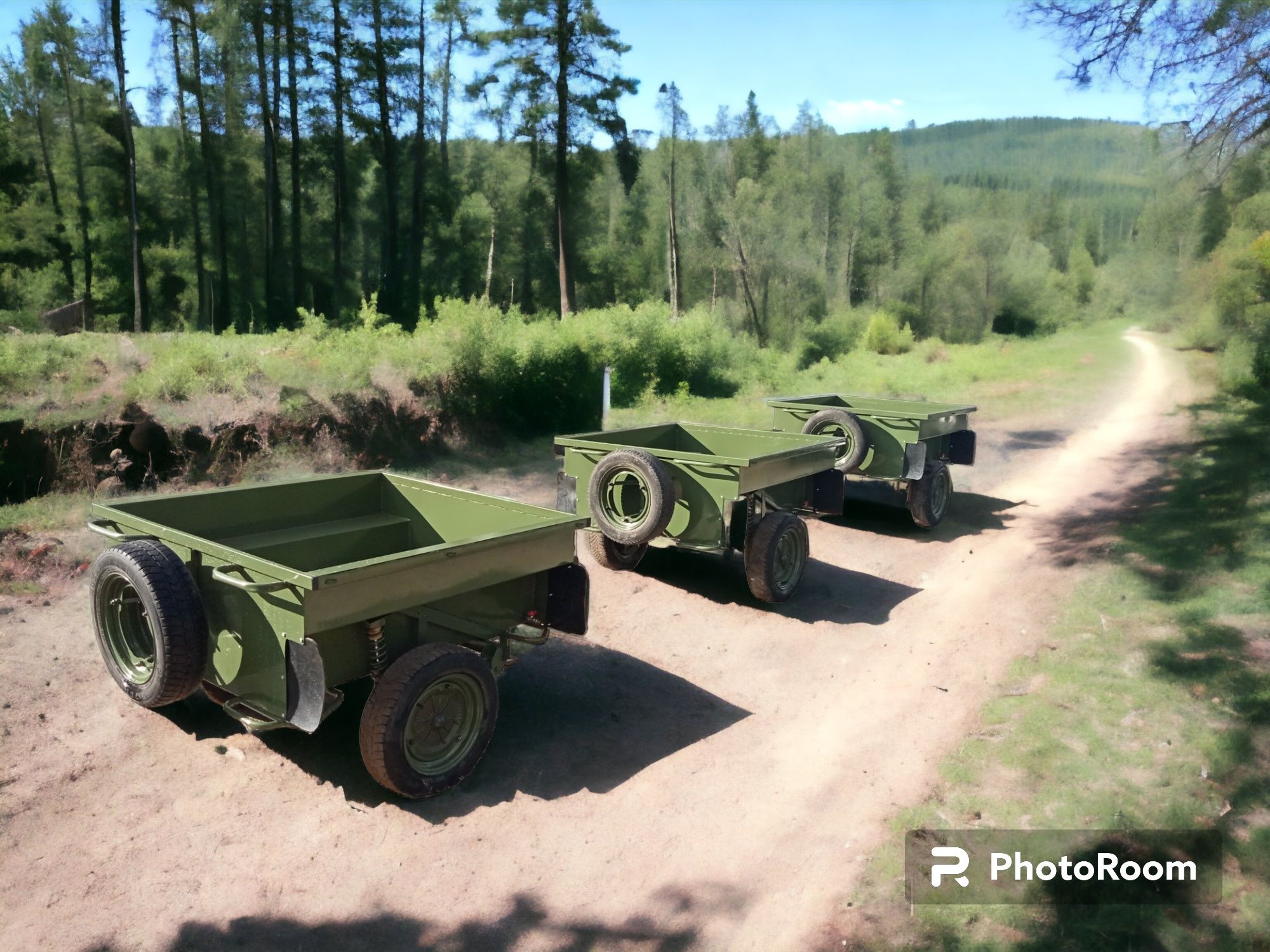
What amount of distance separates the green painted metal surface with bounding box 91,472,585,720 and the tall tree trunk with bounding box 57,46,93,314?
23.6 m

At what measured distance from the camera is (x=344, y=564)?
563 centimetres

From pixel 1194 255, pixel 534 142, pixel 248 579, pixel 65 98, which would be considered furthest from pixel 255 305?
pixel 1194 255

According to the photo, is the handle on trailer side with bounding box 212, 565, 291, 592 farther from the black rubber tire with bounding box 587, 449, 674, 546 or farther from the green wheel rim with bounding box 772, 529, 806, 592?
the green wheel rim with bounding box 772, 529, 806, 592

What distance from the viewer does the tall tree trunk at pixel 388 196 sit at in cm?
2619

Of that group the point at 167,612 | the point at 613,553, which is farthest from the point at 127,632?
the point at 613,553

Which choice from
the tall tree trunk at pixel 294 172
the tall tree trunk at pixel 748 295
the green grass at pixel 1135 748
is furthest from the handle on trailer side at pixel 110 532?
the tall tree trunk at pixel 748 295

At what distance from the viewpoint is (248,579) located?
4445mm

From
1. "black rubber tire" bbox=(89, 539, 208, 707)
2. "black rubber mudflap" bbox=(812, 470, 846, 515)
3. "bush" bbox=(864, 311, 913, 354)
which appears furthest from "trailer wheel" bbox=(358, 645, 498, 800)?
"bush" bbox=(864, 311, 913, 354)

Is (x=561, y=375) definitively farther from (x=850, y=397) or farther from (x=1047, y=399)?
(x=1047, y=399)

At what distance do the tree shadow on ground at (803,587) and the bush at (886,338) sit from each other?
32010 mm

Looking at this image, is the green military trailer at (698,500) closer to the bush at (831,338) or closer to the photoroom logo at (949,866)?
the photoroom logo at (949,866)

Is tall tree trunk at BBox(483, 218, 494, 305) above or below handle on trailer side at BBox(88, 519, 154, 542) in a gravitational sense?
above

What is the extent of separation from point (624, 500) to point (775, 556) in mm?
1487

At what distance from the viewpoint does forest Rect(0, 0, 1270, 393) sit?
2364cm
